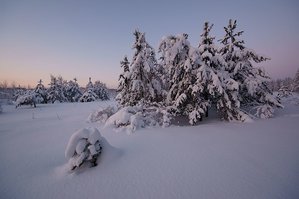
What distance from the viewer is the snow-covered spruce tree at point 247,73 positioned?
1273cm

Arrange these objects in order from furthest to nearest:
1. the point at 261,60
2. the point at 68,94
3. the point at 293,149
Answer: the point at 68,94
the point at 261,60
the point at 293,149

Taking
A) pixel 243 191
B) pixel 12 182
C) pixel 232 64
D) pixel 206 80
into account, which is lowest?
pixel 12 182

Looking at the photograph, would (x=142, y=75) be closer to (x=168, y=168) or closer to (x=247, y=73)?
(x=247, y=73)

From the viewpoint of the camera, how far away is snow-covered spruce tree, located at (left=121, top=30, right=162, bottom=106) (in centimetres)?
1439

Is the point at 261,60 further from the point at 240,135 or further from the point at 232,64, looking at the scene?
the point at 240,135

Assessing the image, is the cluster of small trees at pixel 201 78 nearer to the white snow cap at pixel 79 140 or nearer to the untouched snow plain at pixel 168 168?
the untouched snow plain at pixel 168 168

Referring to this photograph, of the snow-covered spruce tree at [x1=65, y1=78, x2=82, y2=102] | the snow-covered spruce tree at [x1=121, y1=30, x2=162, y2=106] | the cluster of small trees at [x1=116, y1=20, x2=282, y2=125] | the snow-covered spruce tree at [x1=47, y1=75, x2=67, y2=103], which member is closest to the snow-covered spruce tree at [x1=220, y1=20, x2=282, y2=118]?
the cluster of small trees at [x1=116, y1=20, x2=282, y2=125]

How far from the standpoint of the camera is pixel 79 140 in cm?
614

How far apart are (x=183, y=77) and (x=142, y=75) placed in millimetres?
3784

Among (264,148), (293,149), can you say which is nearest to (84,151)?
(264,148)

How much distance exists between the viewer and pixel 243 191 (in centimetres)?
441

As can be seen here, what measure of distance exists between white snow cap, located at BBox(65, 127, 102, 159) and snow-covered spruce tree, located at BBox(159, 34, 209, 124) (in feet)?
20.9

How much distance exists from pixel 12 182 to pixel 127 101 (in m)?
10.5

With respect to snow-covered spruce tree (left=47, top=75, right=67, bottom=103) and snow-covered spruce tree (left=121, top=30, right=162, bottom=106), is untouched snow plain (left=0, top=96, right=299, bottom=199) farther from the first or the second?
snow-covered spruce tree (left=47, top=75, right=67, bottom=103)
